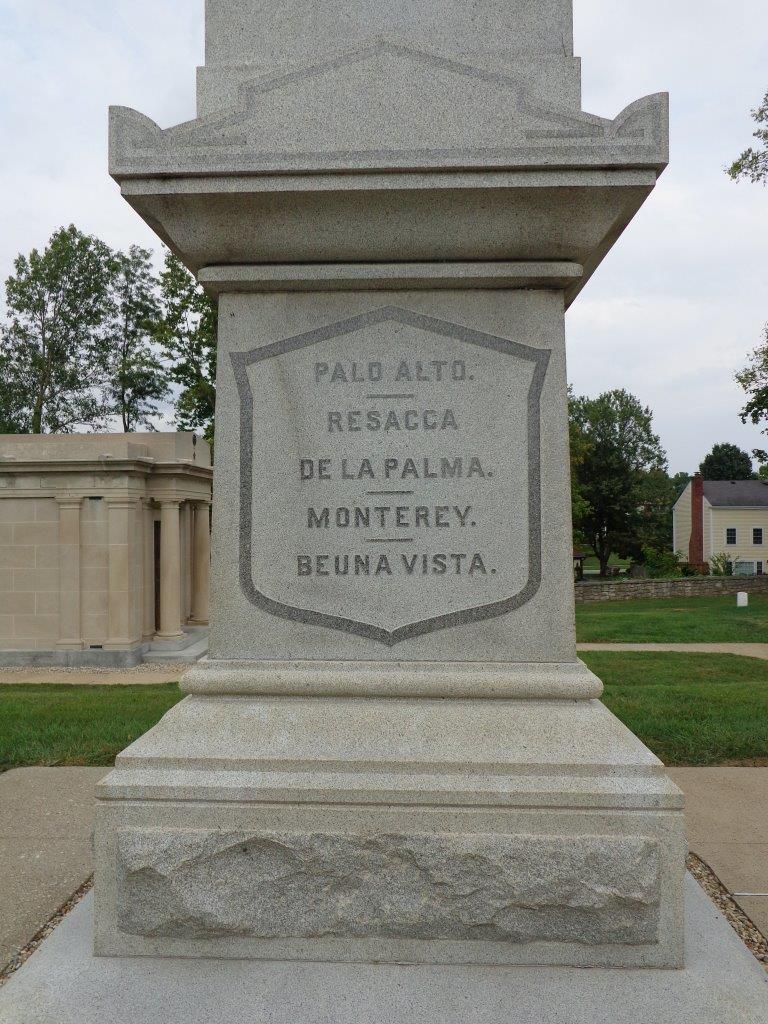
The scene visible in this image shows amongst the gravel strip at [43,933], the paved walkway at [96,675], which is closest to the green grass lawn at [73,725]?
the gravel strip at [43,933]

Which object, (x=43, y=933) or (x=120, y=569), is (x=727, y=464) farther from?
(x=43, y=933)

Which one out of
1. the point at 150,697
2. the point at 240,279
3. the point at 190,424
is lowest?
the point at 150,697

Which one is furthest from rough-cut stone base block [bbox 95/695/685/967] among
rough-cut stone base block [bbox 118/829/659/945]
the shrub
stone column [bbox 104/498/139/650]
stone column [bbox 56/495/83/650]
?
the shrub

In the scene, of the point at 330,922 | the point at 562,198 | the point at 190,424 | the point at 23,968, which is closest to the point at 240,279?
the point at 562,198

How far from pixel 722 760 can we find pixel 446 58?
15.2 feet

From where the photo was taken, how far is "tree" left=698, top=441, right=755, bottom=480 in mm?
85000

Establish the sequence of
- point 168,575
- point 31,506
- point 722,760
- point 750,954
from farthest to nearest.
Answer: point 168,575 → point 31,506 → point 722,760 → point 750,954

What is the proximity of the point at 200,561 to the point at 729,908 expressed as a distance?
17.9 m

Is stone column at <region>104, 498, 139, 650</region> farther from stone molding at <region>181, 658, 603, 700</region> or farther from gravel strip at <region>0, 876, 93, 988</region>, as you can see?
stone molding at <region>181, 658, 603, 700</region>

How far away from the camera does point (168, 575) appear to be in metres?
17.6

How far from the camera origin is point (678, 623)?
73.3 feet

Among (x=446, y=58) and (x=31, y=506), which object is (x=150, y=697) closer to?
(x=446, y=58)

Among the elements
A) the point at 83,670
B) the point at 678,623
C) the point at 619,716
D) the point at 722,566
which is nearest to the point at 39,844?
→ the point at 619,716

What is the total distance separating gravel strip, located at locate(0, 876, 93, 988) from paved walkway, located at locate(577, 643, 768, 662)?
15.2 m
